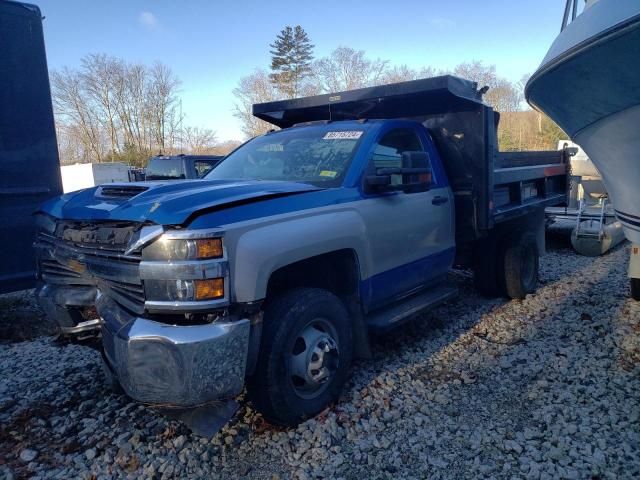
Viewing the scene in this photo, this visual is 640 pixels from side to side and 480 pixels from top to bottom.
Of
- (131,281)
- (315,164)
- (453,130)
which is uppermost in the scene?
(453,130)

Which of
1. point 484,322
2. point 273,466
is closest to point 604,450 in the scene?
point 273,466

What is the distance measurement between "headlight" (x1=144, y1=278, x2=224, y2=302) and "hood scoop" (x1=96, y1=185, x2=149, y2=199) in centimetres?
79

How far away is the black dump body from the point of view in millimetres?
4445

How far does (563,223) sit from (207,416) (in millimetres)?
8312

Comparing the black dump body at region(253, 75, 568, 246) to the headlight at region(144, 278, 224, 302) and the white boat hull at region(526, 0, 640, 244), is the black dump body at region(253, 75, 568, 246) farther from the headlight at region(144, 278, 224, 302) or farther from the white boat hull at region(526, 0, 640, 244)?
the headlight at region(144, 278, 224, 302)

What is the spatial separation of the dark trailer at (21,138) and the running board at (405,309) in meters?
3.75

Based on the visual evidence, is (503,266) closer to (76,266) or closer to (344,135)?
(344,135)

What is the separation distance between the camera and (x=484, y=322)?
15.9ft

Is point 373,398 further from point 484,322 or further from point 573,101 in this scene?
point 573,101

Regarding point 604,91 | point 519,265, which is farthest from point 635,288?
point 604,91

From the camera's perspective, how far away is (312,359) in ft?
9.68

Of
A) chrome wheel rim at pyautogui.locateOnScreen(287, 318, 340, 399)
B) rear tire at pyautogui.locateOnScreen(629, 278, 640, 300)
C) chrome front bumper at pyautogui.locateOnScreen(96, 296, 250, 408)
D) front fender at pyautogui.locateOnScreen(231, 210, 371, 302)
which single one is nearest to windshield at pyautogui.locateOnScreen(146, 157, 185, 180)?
front fender at pyautogui.locateOnScreen(231, 210, 371, 302)

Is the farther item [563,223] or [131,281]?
[563,223]

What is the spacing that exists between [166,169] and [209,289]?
9.50 m
